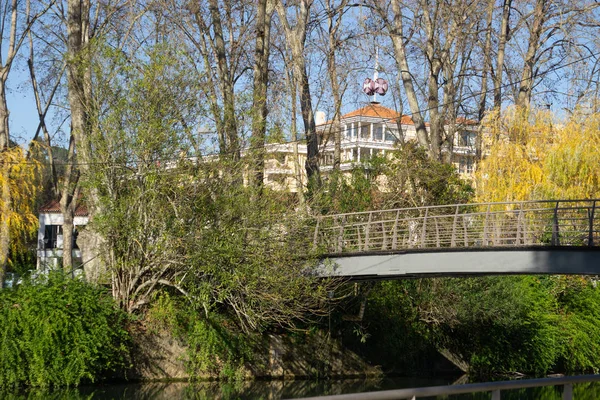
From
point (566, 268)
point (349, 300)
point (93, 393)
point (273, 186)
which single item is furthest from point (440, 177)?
point (93, 393)

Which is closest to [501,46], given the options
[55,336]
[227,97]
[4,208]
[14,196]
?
[227,97]

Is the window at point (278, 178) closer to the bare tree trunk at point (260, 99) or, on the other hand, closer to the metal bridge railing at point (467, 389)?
the bare tree trunk at point (260, 99)

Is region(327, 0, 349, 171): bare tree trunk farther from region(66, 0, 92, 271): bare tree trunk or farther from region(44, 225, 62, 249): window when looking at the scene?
region(44, 225, 62, 249): window

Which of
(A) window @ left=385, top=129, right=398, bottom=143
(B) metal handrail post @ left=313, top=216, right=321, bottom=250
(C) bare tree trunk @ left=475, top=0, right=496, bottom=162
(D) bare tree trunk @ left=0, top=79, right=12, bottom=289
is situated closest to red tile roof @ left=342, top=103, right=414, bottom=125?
(A) window @ left=385, top=129, right=398, bottom=143

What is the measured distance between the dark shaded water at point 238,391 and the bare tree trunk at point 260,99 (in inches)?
250

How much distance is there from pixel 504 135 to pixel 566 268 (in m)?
18.1

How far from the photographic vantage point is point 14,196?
34.4m

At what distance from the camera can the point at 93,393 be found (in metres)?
25.4

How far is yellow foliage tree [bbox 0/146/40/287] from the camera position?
3359cm

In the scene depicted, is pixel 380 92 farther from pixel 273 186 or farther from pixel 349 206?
pixel 273 186

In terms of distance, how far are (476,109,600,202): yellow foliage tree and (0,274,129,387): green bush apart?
59.5 feet

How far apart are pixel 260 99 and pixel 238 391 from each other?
9.00 meters

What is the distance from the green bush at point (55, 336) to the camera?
25.7 meters

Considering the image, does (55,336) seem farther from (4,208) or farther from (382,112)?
(382,112)
